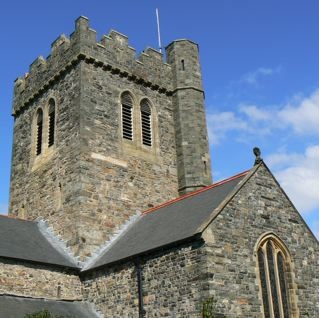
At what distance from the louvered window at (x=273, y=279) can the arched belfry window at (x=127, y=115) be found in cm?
907

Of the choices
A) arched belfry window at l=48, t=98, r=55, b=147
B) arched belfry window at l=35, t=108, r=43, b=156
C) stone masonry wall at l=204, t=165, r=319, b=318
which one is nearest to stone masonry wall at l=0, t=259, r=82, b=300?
stone masonry wall at l=204, t=165, r=319, b=318

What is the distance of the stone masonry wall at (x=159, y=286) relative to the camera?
1497cm

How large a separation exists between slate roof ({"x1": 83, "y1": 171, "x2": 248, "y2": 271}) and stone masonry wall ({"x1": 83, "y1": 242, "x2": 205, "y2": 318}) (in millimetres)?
422

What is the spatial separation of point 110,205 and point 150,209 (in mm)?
1748

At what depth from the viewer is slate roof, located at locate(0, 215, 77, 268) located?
18234 millimetres

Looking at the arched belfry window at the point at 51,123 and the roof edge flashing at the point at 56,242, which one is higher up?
the arched belfry window at the point at 51,123

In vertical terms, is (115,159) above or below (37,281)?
above

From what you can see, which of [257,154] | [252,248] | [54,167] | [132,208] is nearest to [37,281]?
[132,208]

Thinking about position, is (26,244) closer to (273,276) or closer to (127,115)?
(127,115)

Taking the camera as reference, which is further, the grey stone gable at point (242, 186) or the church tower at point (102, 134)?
the church tower at point (102, 134)

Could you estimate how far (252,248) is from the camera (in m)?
16.5

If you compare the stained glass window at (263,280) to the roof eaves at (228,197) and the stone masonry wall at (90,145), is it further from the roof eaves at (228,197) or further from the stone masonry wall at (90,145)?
the stone masonry wall at (90,145)

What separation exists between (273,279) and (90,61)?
40.8 feet

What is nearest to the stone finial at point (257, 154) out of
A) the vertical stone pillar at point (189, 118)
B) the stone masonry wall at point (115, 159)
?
the vertical stone pillar at point (189, 118)
